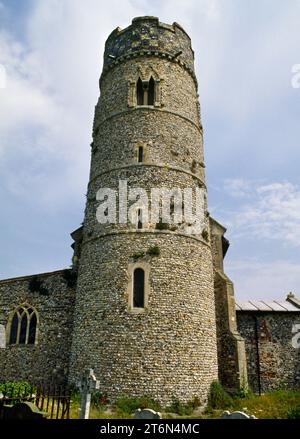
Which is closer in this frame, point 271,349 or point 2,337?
point 2,337

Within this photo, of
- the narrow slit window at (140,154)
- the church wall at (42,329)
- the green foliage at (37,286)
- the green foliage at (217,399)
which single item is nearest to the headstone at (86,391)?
the green foliage at (217,399)

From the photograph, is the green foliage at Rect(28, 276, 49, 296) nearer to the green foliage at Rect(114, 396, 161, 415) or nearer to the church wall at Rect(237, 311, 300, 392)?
the green foliage at Rect(114, 396, 161, 415)

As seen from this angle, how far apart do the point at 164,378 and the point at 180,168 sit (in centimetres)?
787

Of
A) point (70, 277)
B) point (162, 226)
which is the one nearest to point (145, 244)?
point (162, 226)

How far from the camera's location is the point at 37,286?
17.1 m

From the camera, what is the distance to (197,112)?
58.4 feet

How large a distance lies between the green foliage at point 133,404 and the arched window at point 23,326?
240 inches

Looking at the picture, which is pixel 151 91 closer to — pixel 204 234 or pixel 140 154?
pixel 140 154

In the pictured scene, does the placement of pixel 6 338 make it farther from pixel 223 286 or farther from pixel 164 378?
pixel 223 286

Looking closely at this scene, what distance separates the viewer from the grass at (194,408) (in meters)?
10.9

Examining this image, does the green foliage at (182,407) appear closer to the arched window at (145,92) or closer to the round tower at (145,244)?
the round tower at (145,244)

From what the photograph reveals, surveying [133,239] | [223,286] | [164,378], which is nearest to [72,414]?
[164,378]

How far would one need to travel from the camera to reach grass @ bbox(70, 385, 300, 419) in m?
10.9

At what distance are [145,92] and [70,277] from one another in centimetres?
883
